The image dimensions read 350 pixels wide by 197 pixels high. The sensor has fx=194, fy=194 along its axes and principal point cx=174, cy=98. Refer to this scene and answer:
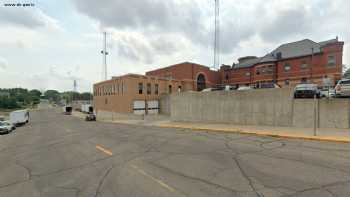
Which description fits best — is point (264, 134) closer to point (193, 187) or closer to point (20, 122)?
point (193, 187)

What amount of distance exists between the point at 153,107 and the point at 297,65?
30847mm

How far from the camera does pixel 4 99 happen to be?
92.5 metres

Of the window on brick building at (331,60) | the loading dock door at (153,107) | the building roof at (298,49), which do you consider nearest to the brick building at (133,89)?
the loading dock door at (153,107)

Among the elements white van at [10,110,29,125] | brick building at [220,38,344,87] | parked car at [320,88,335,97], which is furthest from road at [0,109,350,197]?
white van at [10,110,29,125]

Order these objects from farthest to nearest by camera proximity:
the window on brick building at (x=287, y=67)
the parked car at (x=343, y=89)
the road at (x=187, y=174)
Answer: the window on brick building at (x=287, y=67) < the parked car at (x=343, y=89) < the road at (x=187, y=174)

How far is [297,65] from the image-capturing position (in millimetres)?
39469

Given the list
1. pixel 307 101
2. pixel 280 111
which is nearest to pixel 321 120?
pixel 307 101

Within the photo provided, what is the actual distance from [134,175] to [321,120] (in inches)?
573

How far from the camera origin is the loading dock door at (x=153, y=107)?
40531 millimetres

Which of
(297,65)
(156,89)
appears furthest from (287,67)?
(156,89)

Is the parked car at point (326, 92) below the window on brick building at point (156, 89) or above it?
below

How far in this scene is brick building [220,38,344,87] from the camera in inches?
1346

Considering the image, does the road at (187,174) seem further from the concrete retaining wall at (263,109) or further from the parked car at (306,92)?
the parked car at (306,92)

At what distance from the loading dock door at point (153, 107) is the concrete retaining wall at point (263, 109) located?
17.3 meters
